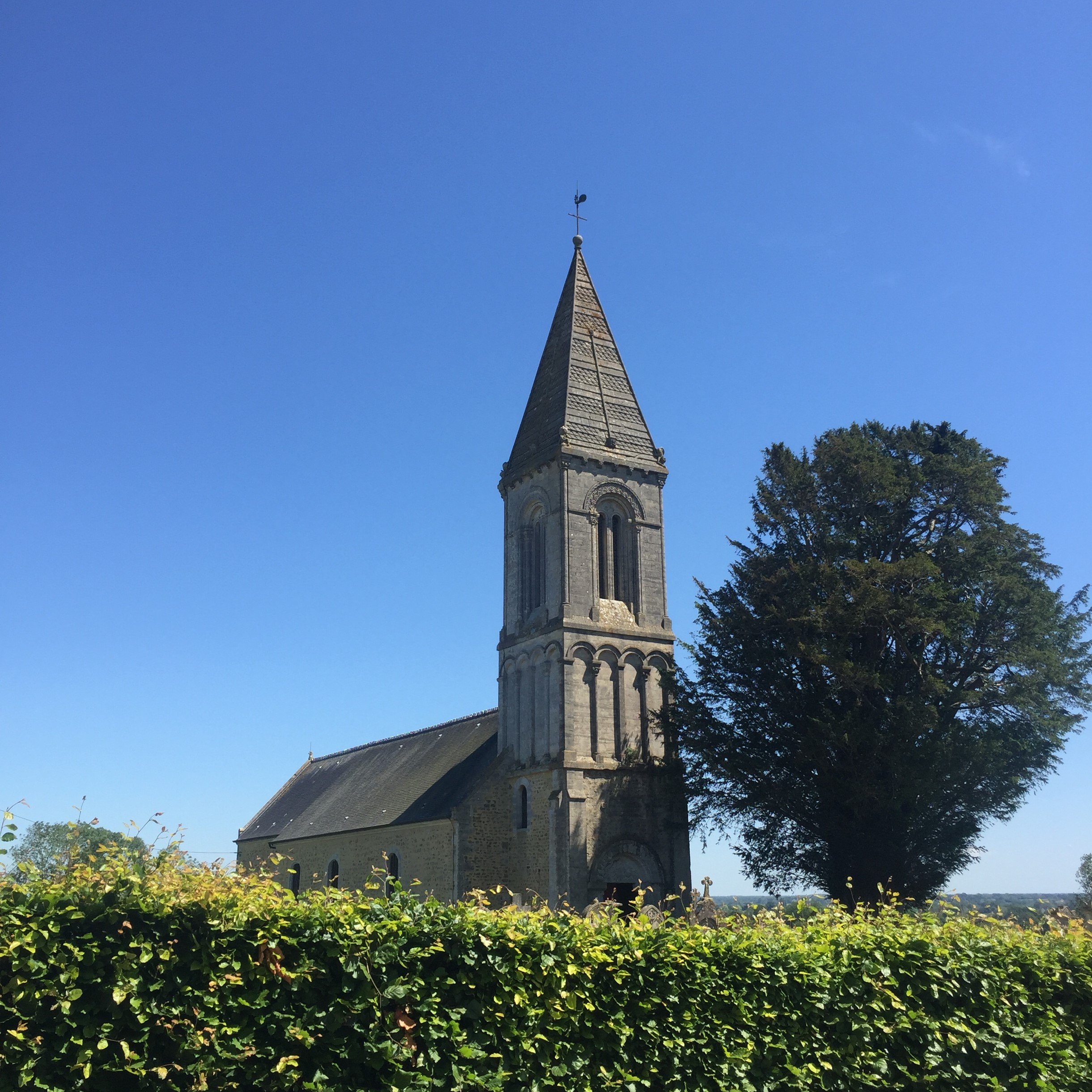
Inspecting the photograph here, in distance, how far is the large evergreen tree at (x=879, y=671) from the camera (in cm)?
2581

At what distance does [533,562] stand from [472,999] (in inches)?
998

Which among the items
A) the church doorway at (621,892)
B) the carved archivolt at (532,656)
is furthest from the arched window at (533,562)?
the church doorway at (621,892)

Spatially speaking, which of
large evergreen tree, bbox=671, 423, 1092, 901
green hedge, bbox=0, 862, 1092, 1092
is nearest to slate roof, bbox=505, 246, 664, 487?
large evergreen tree, bbox=671, 423, 1092, 901

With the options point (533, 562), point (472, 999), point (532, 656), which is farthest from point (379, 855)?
point (472, 999)

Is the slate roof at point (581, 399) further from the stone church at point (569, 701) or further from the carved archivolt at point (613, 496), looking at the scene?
the carved archivolt at point (613, 496)

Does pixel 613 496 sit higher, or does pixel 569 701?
pixel 613 496

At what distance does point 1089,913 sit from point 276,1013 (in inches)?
926

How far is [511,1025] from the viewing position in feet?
28.2

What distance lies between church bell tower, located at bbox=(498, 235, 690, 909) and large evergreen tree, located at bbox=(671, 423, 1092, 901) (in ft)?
5.95

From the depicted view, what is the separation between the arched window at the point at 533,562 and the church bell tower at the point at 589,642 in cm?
6

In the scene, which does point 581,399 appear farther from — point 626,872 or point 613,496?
point 626,872

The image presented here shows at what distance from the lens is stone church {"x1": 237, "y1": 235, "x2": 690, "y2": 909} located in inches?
1178

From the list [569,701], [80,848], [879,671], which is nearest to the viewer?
[80,848]

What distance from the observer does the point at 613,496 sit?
3366 centimetres
